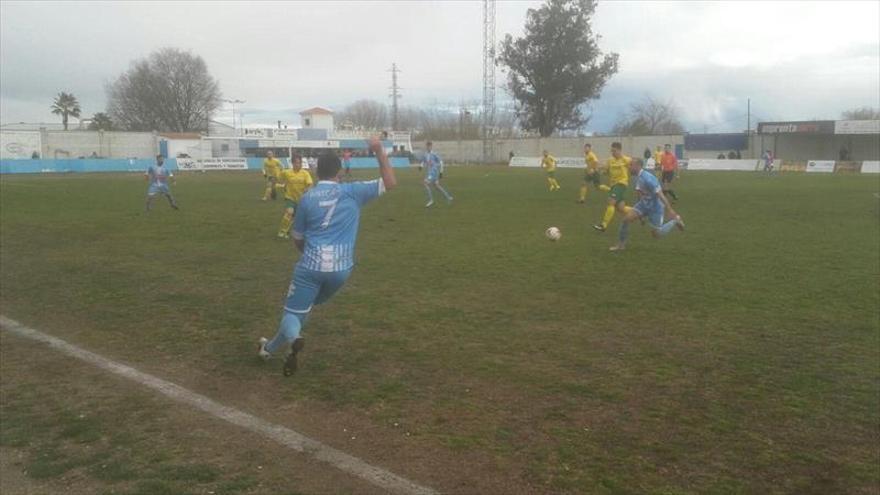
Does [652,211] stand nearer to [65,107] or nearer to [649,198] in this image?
[649,198]

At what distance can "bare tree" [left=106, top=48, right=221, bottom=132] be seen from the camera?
85812 mm

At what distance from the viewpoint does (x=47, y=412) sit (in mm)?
5426

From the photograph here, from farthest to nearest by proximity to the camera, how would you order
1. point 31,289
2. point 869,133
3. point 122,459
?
point 869,133 → point 31,289 → point 122,459

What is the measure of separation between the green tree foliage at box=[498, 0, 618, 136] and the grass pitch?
5753cm

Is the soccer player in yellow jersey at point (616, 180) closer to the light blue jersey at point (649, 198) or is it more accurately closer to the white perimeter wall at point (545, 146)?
the light blue jersey at point (649, 198)

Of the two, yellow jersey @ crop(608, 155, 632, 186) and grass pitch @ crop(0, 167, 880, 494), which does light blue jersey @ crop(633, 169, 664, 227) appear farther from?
yellow jersey @ crop(608, 155, 632, 186)

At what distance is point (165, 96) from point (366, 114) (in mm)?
40314

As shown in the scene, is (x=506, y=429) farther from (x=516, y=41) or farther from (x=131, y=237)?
(x=516, y=41)

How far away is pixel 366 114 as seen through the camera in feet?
397

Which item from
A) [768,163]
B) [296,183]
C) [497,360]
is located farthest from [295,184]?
[768,163]

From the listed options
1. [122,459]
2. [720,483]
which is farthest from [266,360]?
[720,483]

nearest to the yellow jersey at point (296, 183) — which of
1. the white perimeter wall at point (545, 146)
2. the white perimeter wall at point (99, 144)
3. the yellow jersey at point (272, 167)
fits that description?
the yellow jersey at point (272, 167)

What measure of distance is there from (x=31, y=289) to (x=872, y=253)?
13.7 meters

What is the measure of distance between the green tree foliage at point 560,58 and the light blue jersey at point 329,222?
66.5m
